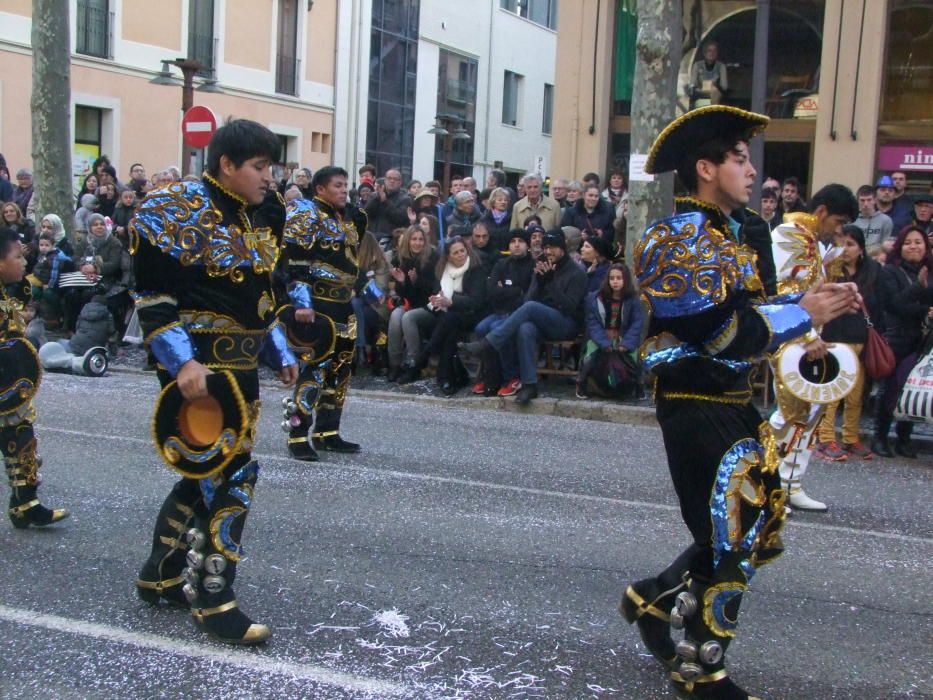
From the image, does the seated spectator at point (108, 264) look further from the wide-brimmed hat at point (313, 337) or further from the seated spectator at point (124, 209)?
the wide-brimmed hat at point (313, 337)

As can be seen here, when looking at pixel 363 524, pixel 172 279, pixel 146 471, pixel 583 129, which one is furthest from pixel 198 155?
pixel 172 279

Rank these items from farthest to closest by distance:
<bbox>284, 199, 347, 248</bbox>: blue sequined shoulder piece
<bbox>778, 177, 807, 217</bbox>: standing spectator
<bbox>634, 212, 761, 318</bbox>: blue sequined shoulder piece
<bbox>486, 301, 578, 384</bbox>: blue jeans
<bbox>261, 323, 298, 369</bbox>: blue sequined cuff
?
<bbox>778, 177, 807, 217</bbox>: standing spectator < <bbox>486, 301, 578, 384</bbox>: blue jeans < <bbox>284, 199, 347, 248</bbox>: blue sequined shoulder piece < <bbox>261, 323, 298, 369</bbox>: blue sequined cuff < <bbox>634, 212, 761, 318</bbox>: blue sequined shoulder piece

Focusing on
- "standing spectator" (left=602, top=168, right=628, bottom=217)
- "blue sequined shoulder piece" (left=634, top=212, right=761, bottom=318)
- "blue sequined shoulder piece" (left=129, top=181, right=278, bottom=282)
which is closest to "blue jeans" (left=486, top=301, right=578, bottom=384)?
"standing spectator" (left=602, top=168, right=628, bottom=217)

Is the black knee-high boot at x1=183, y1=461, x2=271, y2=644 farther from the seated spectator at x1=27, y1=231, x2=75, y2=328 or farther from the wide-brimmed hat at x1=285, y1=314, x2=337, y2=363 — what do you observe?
the seated spectator at x1=27, y1=231, x2=75, y2=328

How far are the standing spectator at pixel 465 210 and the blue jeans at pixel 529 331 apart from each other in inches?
115

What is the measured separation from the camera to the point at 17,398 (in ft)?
19.4

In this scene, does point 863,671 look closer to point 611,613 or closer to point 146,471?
point 611,613

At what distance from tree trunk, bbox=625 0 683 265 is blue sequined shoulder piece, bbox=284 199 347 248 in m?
5.24

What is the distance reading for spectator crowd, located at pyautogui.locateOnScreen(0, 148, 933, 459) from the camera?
384 inches

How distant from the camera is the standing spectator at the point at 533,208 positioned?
1395 cm

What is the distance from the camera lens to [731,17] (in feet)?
59.2

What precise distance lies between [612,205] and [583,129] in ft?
17.3

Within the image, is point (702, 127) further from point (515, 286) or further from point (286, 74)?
point (286, 74)

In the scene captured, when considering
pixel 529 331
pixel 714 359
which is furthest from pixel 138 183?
pixel 714 359
